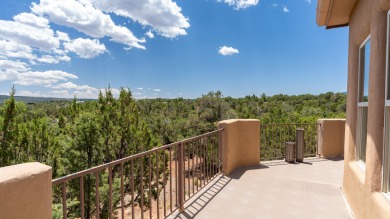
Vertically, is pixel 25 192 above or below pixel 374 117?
below

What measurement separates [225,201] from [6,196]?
3.34 meters

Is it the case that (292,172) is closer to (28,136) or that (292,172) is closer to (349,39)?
(349,39)

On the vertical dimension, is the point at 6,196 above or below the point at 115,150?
above

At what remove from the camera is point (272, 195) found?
4.38 m

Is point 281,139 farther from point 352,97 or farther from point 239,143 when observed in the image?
point 352,97

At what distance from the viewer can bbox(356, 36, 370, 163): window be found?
348 cm

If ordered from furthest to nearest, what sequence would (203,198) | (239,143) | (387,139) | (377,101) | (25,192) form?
(239,143) < (203,198) < (377,101) < (387,139) < (25,192)

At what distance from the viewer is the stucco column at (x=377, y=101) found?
252cm

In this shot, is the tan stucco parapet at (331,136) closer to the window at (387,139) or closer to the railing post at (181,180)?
the window at (387,139)

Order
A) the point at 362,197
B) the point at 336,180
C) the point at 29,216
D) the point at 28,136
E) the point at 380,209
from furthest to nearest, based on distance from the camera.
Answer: the point at 28,136 → the point at 336,180 → the point at 362,197 → the point at 380,209 → the point at 29,216

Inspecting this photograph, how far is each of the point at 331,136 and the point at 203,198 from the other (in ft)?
16.8

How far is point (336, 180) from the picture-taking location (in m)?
5.23

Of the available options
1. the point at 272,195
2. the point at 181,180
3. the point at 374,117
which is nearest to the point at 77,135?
the point at 181,180

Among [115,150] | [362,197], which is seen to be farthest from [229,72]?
[362,197]
